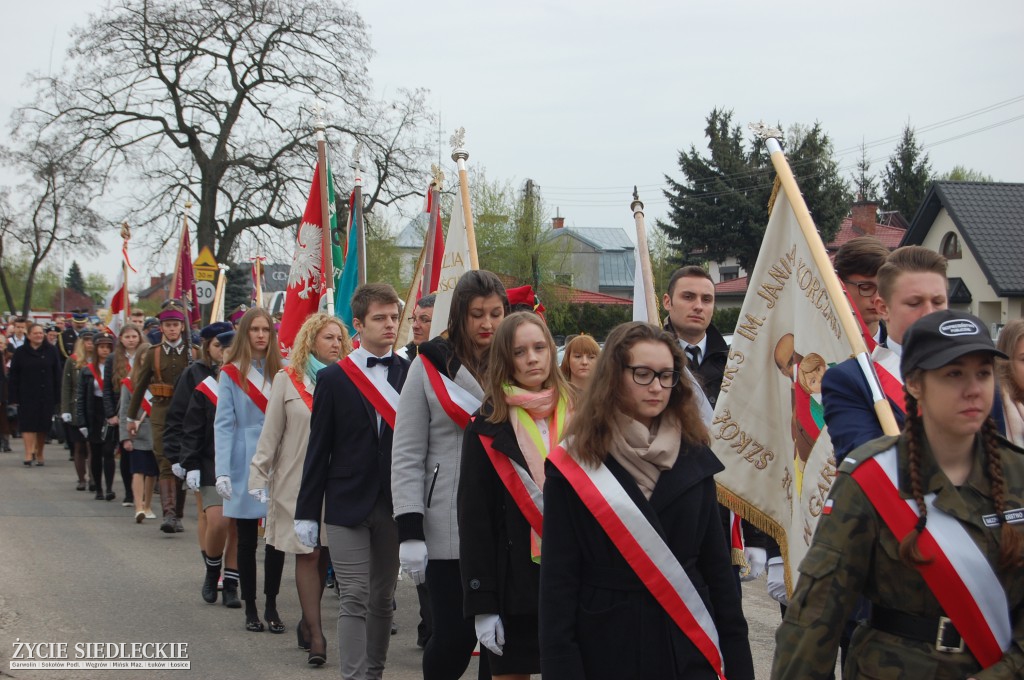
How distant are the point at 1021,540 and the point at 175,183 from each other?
29.3 m

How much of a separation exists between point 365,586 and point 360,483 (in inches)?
20.2

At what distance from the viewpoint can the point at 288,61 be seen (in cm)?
3039

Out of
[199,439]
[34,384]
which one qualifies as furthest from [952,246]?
[199,439]

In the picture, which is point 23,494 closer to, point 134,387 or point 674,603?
point 134,387

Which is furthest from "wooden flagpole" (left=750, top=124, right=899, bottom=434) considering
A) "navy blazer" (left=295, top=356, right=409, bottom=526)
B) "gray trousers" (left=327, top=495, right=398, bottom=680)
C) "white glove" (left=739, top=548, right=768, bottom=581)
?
"gray trousers" (left=327, top=495, right=398, bottom=680)

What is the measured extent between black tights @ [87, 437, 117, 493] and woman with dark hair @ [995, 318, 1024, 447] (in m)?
11.5

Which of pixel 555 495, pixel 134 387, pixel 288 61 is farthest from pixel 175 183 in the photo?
pixel 555 495

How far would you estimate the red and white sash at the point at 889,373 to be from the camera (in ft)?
11.9

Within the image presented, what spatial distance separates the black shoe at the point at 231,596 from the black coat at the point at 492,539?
4453 mm

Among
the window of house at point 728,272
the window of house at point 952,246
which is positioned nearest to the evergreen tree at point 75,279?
the window of house at point 728,272

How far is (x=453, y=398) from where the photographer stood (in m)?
5.13

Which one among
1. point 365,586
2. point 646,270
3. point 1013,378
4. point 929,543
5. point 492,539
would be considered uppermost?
point 646,270

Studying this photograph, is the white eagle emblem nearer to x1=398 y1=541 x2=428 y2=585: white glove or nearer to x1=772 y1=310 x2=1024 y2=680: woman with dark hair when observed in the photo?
x1=398 y1=541 x2=428 y2=585: white glove

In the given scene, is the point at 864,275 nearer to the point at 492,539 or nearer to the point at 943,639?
the point at 492,539
